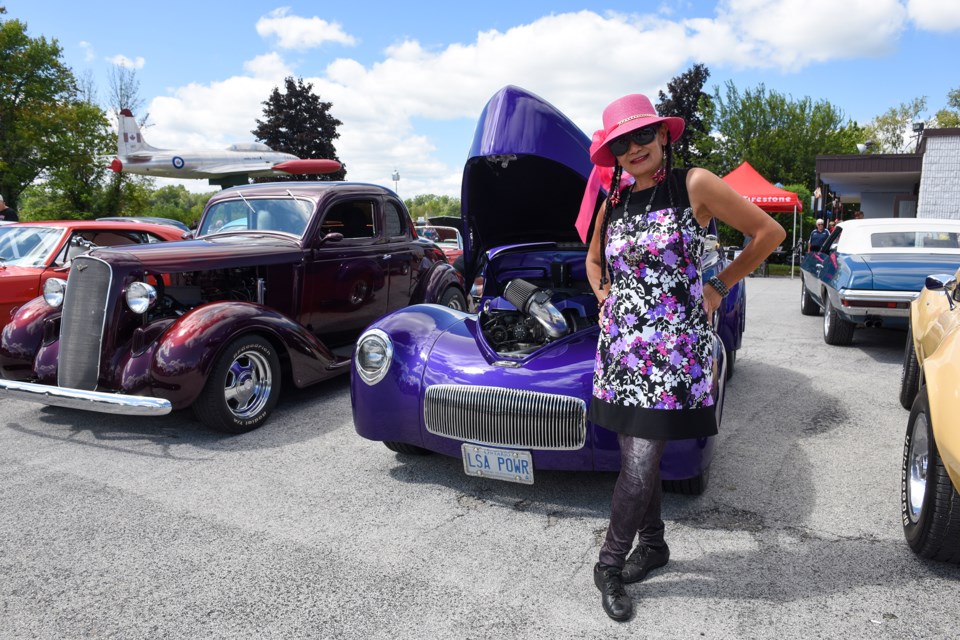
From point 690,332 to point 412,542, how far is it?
1605 millimetres

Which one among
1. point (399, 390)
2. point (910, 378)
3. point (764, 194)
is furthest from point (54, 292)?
point (764, 194)

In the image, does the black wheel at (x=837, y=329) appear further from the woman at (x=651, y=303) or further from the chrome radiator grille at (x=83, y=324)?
the chrome radiator grille at (x=83, y=324)

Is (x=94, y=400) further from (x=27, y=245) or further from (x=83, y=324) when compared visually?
(x=27, y=245)

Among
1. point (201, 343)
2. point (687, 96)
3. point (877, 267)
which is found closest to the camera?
point (201, 343)

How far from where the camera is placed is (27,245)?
280 inches

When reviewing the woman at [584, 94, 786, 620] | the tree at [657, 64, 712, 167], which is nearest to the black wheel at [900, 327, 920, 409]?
the woman at [584, 94, 786, 620]

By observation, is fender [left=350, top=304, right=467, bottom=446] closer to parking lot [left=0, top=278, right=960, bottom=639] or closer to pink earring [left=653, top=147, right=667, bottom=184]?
parking lot [left=0, top=278, right=960, bottom=639]

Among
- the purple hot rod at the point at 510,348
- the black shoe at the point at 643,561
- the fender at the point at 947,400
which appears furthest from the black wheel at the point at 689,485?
the fender at the point at 947,400

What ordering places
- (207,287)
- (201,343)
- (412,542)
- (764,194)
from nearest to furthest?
(412,542) < (201,343) < (207,287) < (764,194)

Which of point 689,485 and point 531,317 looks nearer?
point 689,485

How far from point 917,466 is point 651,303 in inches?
64.3

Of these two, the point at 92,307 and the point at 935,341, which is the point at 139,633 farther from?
the point at 935,341

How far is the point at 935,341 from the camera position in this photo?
324 cm

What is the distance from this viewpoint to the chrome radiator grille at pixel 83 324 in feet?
14.6
